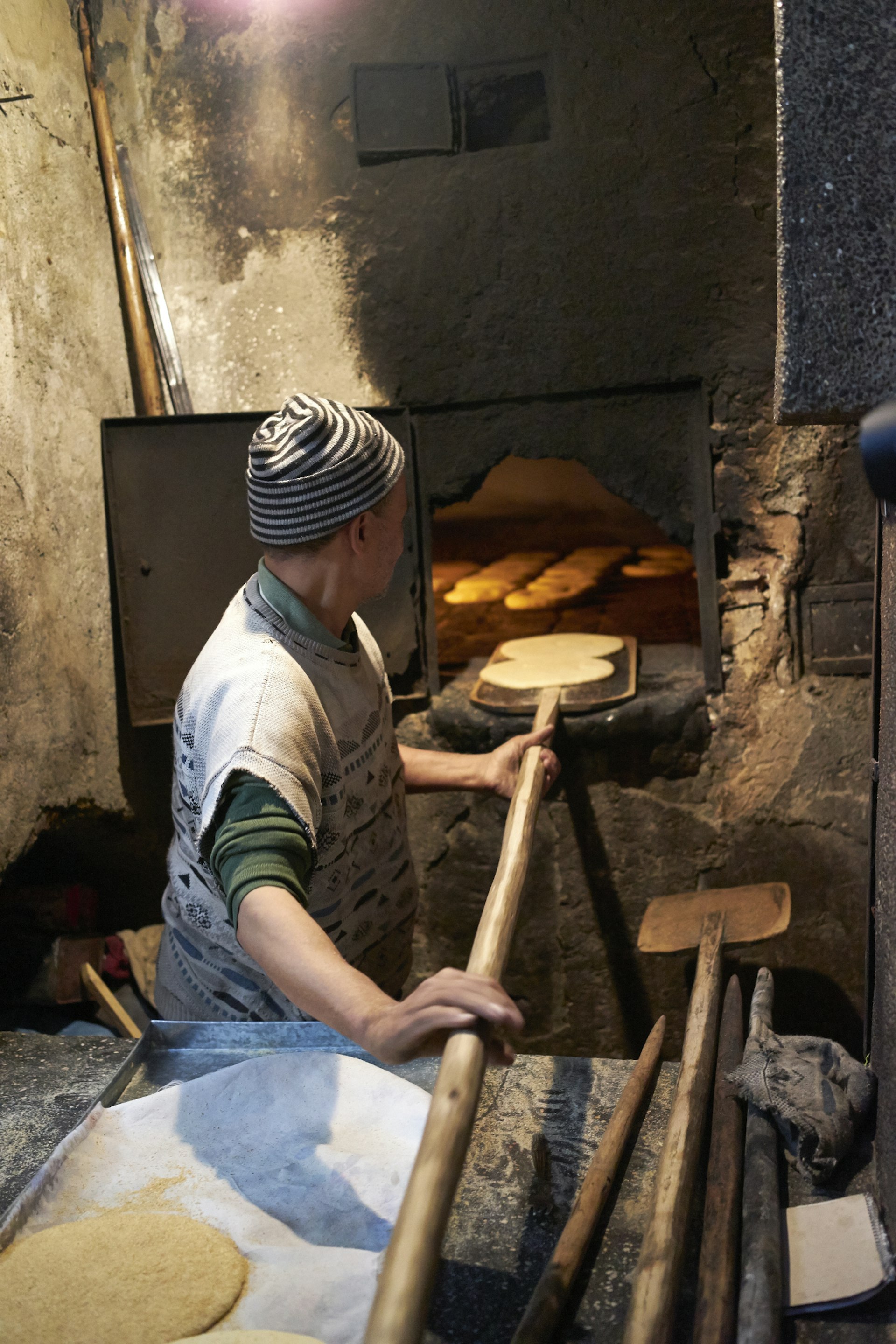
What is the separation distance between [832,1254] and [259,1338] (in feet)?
2.29

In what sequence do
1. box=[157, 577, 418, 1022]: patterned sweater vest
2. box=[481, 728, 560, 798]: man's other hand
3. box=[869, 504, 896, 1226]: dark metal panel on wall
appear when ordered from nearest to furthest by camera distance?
box=[869, 504, 896, 1226]: dark metal panel on wall < box=[157, 577, 418, 1022]: patterned sweater vest < box=[481, 728, 560, 798]: man's other hand

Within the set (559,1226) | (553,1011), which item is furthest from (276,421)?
(553,1011)

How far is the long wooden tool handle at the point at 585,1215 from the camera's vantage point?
3.62 ft

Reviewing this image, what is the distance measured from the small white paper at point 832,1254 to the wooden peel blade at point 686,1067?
0.13 meters

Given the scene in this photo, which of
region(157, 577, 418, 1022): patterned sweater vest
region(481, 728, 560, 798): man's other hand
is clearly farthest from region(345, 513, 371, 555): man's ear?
region(481, 728, 560, 798): man's other hand

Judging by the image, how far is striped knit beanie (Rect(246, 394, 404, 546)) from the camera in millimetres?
1695

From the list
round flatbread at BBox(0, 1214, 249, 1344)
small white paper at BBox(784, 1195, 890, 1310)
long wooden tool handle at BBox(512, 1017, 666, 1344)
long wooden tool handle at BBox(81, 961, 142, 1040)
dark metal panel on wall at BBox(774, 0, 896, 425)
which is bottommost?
long wooden tool handle at BBox(81, 961, 142, 1040)

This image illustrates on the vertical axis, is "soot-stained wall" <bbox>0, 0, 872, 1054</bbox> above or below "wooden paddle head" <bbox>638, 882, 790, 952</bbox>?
above

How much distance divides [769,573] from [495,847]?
1.34 meters

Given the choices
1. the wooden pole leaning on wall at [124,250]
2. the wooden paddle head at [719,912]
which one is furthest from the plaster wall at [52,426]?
the wooden paddle head at [719,912]

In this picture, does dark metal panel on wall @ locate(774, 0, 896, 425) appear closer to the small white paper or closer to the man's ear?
the man's ear

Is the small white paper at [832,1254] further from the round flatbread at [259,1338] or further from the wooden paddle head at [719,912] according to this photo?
the wooden paddle head at [719,912]

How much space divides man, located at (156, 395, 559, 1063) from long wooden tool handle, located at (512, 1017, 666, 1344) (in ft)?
1.11

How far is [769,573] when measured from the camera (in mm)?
3303
